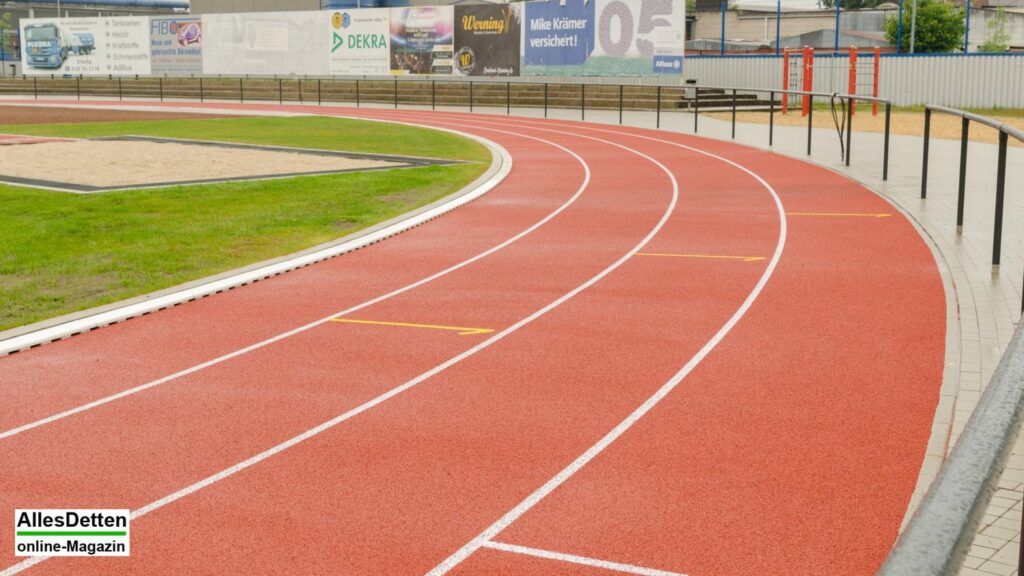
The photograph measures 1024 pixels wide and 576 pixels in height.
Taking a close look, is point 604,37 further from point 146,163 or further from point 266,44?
point 146,163

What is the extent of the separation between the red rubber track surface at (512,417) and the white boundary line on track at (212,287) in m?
0.16

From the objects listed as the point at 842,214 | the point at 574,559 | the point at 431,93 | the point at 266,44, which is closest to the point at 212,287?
the point at 574,559

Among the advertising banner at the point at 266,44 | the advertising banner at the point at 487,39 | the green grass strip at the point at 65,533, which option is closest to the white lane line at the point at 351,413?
the green grass strip at the point at 65,533

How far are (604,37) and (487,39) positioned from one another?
5.41m

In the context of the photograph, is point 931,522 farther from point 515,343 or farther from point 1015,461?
point 515,343

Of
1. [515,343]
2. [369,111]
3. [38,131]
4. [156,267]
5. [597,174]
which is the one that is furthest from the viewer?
[369,111]

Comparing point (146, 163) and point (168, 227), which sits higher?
point (146, 163)

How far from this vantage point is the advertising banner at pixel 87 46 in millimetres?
56844

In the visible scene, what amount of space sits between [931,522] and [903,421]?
216 inches

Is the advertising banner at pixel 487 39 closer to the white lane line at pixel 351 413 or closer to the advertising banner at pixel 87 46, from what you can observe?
the advertising banner at pixel 87 46

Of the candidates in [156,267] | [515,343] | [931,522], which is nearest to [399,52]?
[156,267]

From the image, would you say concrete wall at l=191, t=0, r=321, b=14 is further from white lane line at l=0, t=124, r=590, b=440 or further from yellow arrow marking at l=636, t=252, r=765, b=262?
yellow arrow marking at l=636, t=252, r=765, b=262

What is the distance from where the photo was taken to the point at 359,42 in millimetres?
48000

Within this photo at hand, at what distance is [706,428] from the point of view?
20.7ft
